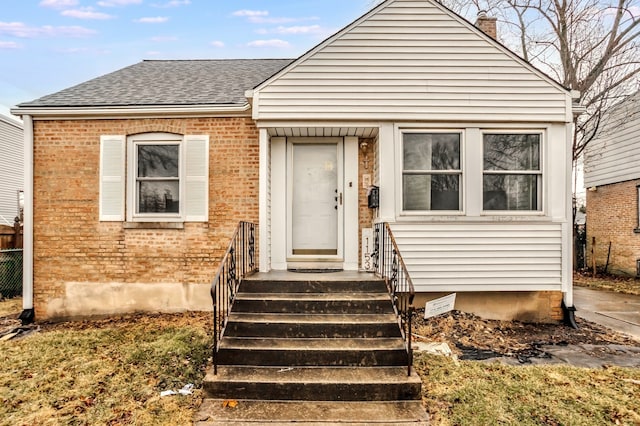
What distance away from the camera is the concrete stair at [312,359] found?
10.7 feet

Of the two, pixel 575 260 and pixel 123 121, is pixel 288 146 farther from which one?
pixel 575 260

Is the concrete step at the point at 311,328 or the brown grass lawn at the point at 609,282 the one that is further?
the brown grass lawn at the point at 609,282

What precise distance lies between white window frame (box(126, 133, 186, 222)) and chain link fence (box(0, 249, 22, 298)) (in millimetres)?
4741

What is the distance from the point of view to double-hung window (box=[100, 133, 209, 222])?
6.06 meters

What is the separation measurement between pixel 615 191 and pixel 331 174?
12207 millimetres

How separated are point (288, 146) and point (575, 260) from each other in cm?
1383

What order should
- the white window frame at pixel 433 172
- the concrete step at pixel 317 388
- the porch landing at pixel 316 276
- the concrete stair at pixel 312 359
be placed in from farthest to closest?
the white window frame at pixel 433 172
the porch landing at pixel 316 276
the concrete step at pixel 317 388
the concrete stair at pixel 312 359

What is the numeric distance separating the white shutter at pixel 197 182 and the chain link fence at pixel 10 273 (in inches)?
224

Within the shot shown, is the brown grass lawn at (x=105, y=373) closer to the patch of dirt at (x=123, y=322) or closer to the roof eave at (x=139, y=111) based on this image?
the patch of dirt at (x=123, y=322)

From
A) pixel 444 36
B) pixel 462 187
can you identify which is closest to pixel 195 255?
pixel 462 187

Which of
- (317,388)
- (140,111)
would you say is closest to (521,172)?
(317,388)

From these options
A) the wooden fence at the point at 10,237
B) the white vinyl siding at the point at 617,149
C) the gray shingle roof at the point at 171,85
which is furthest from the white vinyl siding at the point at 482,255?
the wooden fence at the point at 10,237

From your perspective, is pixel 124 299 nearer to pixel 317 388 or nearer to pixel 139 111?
pixel 139 111

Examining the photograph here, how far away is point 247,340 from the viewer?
401cm
